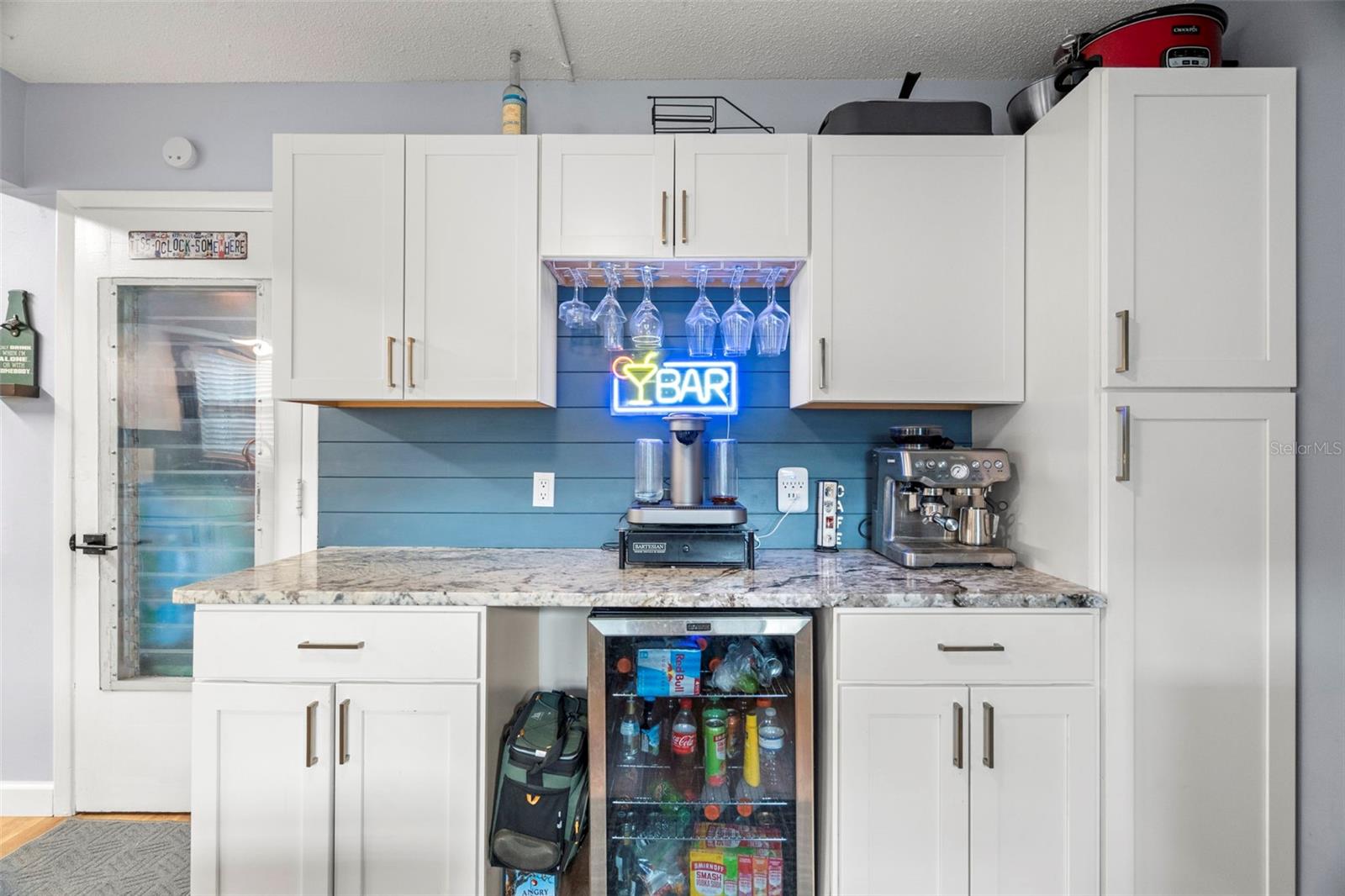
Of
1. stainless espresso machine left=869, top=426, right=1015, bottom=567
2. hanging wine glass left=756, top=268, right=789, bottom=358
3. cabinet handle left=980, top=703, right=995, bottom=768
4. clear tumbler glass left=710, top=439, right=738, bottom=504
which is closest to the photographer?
cabinet handle left=980, top=703, right=995, bottom=768

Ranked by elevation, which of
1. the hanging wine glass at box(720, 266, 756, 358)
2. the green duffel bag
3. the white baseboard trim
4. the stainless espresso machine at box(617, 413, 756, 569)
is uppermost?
the hanging wine glass at box(720, 266, 756, 358)

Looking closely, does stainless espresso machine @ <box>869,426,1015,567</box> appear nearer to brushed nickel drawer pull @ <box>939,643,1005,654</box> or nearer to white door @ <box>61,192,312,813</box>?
brushed nickel drawer pull @ <box>939,643,1005,654</box>

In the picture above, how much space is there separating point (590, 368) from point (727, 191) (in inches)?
29.5

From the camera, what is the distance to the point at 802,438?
2109 millimetres

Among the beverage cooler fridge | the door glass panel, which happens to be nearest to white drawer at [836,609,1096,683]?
the beverage cooler fridge

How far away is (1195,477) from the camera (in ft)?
4.75

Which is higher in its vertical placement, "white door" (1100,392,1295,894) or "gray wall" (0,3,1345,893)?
"gray wall" (0,3,1345,893)

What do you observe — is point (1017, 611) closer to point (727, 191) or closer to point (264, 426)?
point (727, 191)

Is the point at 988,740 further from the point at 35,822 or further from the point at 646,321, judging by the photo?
the point at 35,822

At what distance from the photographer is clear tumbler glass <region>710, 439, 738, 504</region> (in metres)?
2.02

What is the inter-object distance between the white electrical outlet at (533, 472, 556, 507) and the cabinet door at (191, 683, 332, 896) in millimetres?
858

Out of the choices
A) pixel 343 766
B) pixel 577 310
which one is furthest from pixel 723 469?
pixel 343 766

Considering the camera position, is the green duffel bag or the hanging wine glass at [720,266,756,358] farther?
the hanging wine glass at [720,266,756,358]

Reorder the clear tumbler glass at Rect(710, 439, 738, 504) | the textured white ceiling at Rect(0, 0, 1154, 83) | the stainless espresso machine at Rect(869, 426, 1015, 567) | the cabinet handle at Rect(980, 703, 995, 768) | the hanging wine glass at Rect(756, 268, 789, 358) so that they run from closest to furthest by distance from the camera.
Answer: the cabinet handle at Rect(980, 703, 995, 768)
the stainless espresso machine at Rect(869, 426, 1015, 567)
the textured white ceiling at Rect(0, 0, 1154, 83)
the hanging wine glass at Rect(756, 268, 789, 358)
the clear tumbler glass at Rect(710, 439, 738, 504)
